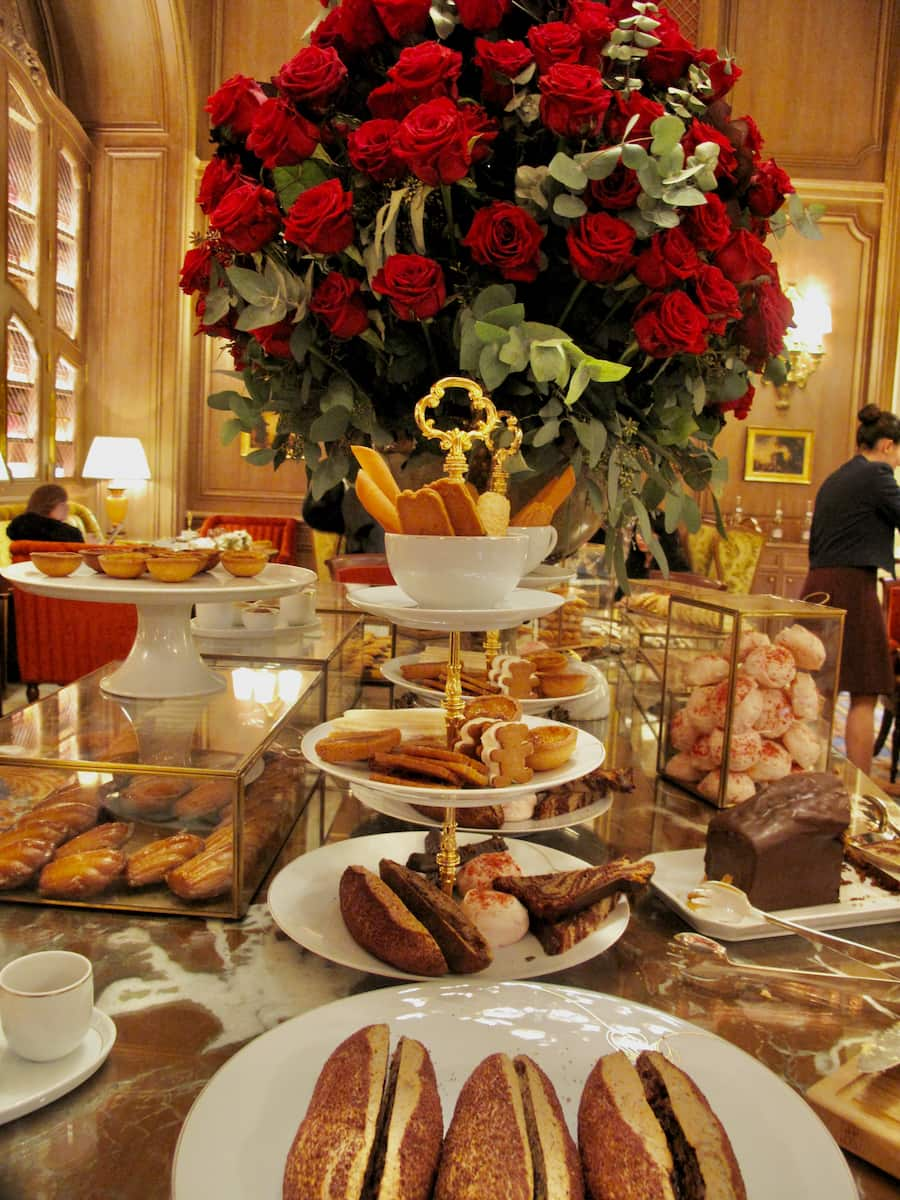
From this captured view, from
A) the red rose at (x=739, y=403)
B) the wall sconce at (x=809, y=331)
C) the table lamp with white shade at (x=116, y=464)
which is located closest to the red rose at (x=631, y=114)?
the red rose at (x=739, y=403)

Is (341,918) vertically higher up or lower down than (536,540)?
lower down

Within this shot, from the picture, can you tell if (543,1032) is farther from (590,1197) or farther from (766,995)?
(766,995)

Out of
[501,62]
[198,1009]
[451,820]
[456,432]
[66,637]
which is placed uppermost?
[501,62]

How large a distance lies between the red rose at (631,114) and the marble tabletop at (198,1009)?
2.91 ft

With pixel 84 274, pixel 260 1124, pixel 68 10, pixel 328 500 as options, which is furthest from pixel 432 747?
pixel 68 10

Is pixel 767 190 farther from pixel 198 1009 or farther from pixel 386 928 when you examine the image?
pixel 198 1009

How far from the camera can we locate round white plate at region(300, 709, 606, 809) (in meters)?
0.80

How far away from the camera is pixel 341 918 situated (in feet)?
2.95

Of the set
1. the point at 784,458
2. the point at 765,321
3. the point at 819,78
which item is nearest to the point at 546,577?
the point at 765,321

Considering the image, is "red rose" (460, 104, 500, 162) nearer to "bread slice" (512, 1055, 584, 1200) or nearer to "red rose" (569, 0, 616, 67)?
"red rose" (569, 0, 616, 67)

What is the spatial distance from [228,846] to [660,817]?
635 millimetres

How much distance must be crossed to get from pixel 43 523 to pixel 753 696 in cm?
456

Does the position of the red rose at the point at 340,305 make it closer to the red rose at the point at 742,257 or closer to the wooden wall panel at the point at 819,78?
the red rose at the point at 742,257

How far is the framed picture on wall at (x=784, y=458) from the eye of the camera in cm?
801
